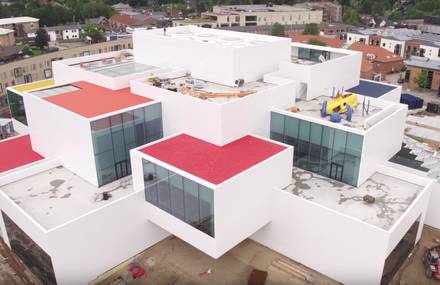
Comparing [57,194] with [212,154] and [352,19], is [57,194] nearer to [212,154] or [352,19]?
[212,154]

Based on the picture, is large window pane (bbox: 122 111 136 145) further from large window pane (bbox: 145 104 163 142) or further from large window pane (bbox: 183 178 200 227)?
large window pane (bbox: 183 178 200 227)

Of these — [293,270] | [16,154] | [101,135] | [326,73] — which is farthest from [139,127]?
[326,73]

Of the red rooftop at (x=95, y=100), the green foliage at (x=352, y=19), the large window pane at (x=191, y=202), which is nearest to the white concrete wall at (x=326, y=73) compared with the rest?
the red rooftop at (x=95, y=100)

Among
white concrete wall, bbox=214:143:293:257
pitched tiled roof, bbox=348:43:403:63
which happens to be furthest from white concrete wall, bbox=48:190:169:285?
pitched tiled roof, bbox=348:43:403:63

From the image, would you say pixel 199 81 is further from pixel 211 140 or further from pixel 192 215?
pixel 192 215

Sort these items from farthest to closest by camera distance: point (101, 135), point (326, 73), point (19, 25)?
point (19, 25), point (326, 73), point (101, 135)

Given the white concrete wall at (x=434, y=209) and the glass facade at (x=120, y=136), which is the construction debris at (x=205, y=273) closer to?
the glass facade at (x=120, y=136)
